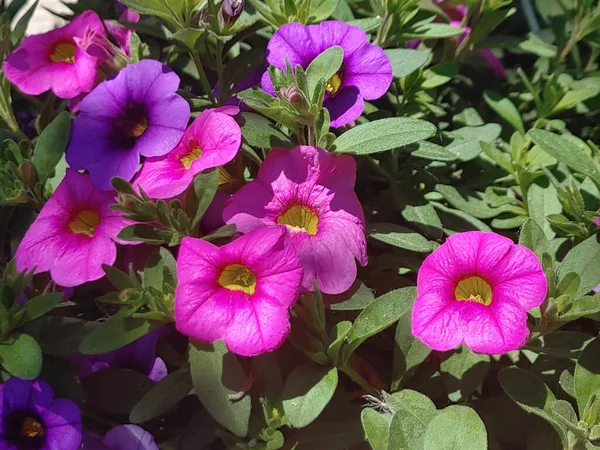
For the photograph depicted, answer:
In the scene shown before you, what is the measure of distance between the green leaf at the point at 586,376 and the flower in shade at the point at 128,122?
609mm

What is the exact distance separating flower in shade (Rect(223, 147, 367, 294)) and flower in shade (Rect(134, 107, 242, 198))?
0.19 ft

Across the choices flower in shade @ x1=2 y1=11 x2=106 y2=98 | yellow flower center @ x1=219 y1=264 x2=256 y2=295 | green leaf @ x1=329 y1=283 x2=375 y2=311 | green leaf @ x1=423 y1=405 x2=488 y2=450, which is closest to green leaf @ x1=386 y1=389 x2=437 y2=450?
green leaf @ x1=423 y1=405 x2=488 y2=450

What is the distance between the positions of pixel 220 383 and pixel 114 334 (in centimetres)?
14

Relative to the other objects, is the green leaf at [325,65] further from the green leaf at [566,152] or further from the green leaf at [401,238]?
the green leaf at [566,152]

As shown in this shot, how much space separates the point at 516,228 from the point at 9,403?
848 mm

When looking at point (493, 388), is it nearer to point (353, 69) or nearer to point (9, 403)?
point (353, 69)

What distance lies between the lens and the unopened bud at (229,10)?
896 mm

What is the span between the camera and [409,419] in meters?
0.75

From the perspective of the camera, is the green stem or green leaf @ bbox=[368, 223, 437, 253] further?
the green stem

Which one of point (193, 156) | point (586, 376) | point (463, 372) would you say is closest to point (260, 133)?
point (193, 156)

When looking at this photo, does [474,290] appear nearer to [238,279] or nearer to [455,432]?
[455,432]

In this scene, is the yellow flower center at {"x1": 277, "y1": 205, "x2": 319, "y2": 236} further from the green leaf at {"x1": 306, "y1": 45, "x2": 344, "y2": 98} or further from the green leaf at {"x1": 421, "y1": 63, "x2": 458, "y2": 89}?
the green leaf at {"x1": 421, "y1": 63, "x2": 458, "y2": 89}

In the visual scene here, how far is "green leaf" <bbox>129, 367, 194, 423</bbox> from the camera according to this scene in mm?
780

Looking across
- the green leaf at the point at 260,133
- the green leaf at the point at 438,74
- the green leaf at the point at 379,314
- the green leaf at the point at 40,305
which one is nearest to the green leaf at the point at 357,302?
the green leaf at the point at 379,314
